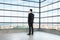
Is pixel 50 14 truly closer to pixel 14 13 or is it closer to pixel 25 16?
pixel 25 16

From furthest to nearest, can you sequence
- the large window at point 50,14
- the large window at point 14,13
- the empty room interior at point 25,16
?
1. the large window at point 14,13
2. the empty room interior at point 25,16
3. the large window at point 50,14

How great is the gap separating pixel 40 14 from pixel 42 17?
45 centimetres

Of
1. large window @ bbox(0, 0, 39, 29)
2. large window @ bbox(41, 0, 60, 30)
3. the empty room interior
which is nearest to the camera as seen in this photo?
large window @ bbox(41, 0, 60, 30)

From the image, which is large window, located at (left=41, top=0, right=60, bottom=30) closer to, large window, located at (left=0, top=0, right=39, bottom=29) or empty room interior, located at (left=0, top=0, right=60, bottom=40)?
empty room interior, located at (left=0, top=0, right=60, bottom=40)

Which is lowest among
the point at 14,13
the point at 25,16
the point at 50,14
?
the point at 25,16

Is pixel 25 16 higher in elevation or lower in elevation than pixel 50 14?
lower

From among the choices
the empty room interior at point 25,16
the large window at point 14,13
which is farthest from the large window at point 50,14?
the large window at point 14,13

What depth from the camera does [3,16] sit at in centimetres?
1262

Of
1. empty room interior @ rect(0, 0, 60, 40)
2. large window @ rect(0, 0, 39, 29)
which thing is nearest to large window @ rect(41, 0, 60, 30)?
empty room interior @ rect(0, 0, 60, 40)

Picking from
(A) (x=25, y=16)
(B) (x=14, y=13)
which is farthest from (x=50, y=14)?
(B) (x=14, y=13)

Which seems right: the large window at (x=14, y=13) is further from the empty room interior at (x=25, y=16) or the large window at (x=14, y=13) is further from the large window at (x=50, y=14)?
the large window at (x=50, y=14)

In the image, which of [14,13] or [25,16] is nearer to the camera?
[14,13]

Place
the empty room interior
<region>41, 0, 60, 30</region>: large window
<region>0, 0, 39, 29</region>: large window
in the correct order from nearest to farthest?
<region>41, 0, 60, 30</region>: large window
the empty room interior
<region>0, 0, 39, 29</region>: large window

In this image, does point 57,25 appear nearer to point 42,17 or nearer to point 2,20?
point 42,17
